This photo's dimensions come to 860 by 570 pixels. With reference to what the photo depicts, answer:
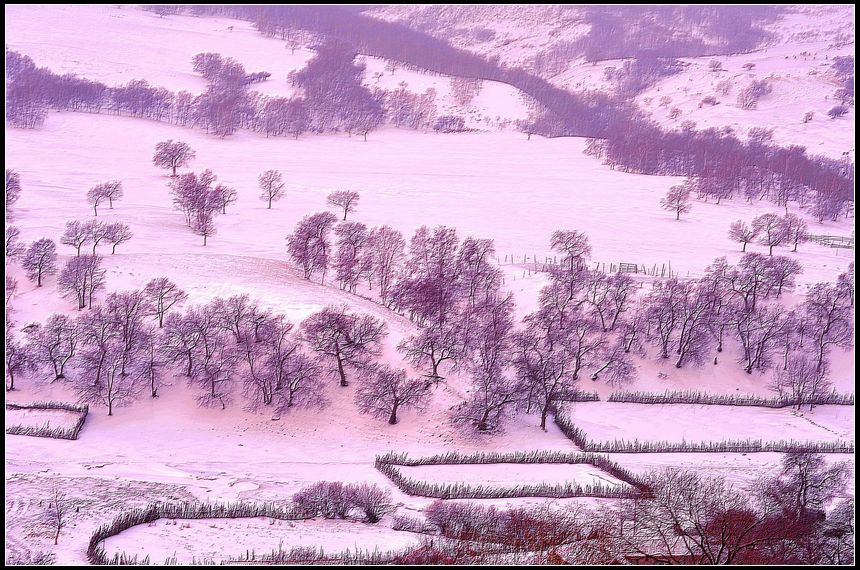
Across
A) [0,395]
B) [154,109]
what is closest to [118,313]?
[0,395]

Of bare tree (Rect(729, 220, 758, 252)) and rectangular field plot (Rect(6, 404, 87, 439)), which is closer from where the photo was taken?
rectangular field plot (Rect(6, 404, 87, 439))

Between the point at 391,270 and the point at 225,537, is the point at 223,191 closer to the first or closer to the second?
the point at 391,270

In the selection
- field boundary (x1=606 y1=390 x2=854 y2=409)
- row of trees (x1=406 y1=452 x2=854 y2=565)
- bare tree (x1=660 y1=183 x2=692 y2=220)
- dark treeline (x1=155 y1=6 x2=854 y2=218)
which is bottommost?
field boundary (x1=606 y1=390 x2=854 y2=409)

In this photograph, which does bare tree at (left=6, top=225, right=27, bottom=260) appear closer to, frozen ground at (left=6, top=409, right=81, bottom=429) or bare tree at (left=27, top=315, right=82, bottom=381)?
bare tree at (left=27, top=315, right=82, bottom=381)

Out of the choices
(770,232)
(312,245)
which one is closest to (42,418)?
(312,245)

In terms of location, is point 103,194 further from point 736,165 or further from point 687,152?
point 687,152

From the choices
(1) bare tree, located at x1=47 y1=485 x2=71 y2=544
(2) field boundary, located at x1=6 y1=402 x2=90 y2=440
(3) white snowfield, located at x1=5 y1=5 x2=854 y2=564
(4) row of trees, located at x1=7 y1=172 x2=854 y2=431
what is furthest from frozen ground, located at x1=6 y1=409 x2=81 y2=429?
(1) bare tree, located at x1=47 y1=485 x2=71 y2=544
